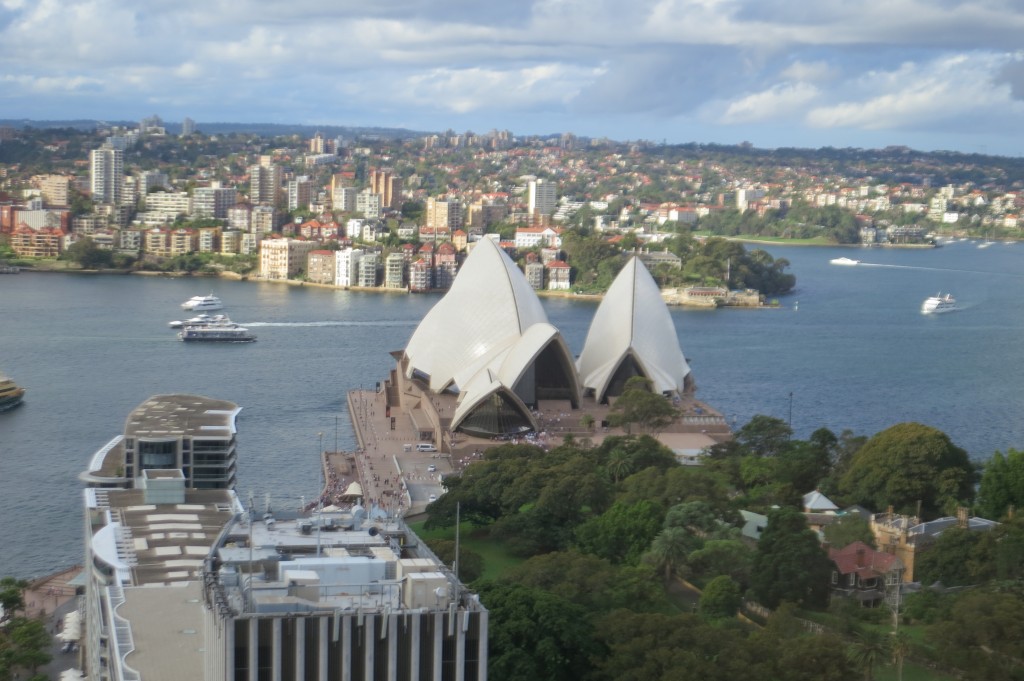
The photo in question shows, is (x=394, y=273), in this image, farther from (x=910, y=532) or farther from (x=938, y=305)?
(x=910, y=532)

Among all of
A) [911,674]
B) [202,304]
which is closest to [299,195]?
[202,304]

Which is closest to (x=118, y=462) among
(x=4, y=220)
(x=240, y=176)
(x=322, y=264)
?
(x=322, y=264)

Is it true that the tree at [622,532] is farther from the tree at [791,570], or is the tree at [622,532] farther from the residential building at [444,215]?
the residential building at [444,215]

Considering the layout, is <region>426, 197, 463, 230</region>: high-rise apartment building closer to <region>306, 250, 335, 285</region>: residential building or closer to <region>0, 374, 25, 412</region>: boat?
<region>306, 250, 335, 285</region>: residential building

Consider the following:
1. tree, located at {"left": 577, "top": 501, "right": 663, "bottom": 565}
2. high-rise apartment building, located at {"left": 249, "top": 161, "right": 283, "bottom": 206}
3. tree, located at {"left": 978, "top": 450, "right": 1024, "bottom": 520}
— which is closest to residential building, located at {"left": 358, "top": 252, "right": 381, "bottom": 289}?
high-rise apartment building, located at {"left": 249, "top": 161, "right": 283, "bottom": 206}

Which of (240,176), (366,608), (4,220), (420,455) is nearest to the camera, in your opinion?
(366,608)

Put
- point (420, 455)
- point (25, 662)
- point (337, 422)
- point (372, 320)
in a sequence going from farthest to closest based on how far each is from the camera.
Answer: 1. point (372, 320)
2. point (337, 422)
3. point (420, 455)
4. point (25, 662)

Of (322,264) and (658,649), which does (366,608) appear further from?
(322,264)
